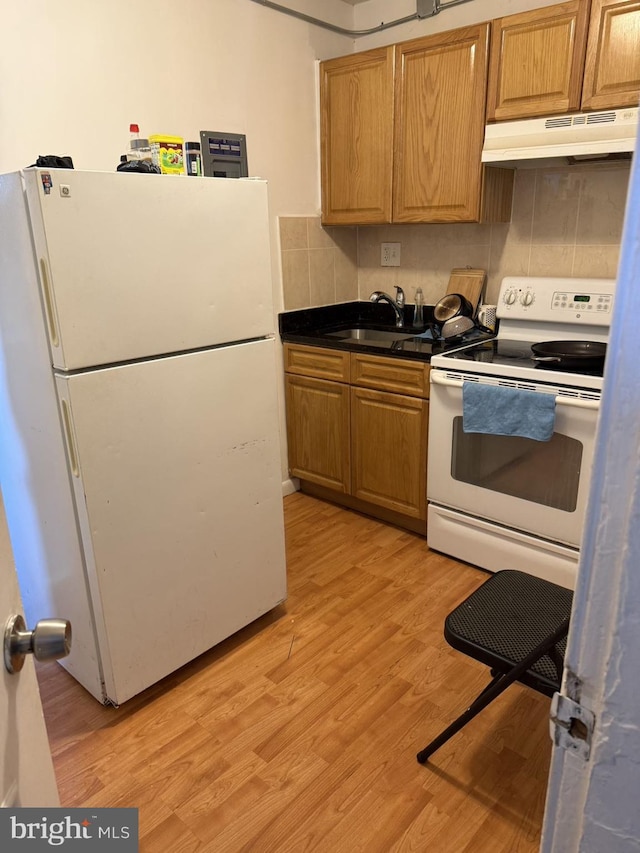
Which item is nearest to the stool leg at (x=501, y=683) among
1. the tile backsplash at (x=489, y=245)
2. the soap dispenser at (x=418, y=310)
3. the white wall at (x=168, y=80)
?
the tile backsplash at (x=489, y=245)

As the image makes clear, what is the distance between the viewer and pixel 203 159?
1.93 m

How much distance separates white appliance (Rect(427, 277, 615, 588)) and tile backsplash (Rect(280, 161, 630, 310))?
0.18 m

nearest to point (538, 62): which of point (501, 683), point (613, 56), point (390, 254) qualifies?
point (613, 56)

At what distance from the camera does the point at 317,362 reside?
3.03m

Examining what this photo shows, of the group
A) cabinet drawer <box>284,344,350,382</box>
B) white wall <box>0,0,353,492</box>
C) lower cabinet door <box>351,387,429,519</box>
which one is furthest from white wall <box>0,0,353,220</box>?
lower cabinet door <box>351,387,429,519</box>

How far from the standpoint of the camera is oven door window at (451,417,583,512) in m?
2.22

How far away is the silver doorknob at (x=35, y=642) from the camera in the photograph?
0.68 metres

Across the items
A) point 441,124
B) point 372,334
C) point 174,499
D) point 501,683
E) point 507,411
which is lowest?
point 501,683

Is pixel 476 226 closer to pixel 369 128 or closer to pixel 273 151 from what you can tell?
pixel 369 128

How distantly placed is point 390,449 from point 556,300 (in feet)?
3.23

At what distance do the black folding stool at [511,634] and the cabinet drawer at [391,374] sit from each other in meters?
1.04

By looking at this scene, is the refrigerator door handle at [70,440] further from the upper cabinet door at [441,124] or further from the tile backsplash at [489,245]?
the upper cabinet door at [441,124]

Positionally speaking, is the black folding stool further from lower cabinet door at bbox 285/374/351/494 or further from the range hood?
the range hood

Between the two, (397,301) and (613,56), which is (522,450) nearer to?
(397,301)
